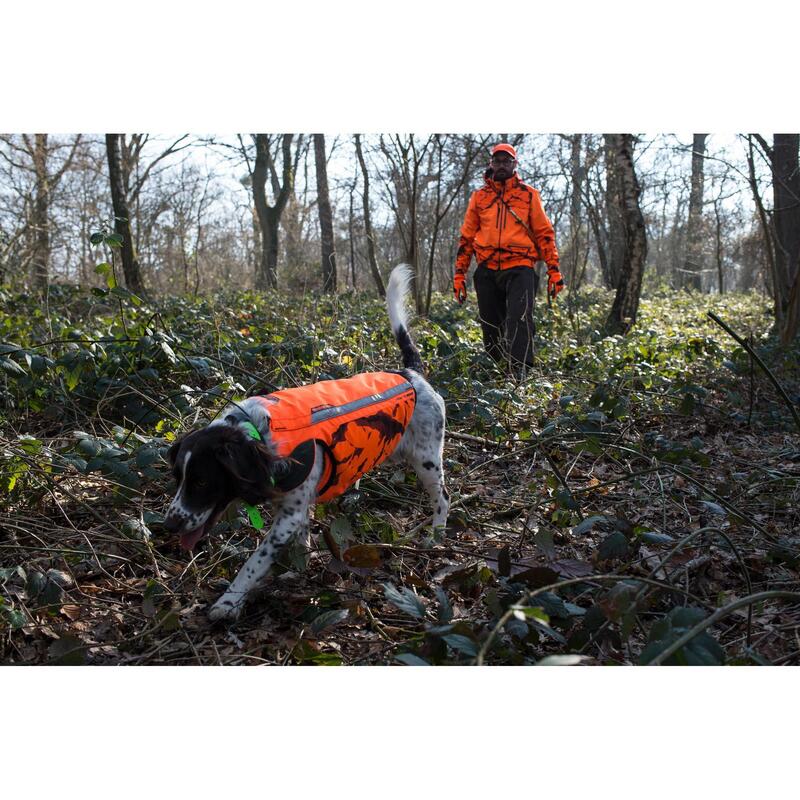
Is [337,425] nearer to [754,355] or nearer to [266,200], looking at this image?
[754,355]

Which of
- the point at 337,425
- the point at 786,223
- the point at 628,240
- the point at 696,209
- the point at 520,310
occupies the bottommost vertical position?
the point at 337,425

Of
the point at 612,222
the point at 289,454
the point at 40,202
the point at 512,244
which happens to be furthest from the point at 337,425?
the point at 612,222

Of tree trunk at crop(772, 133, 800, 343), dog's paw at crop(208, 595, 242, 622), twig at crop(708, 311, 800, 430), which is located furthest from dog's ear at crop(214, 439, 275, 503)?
tree trunk at crop(772, 133, 800, 343)

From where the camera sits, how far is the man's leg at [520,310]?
7.34 m

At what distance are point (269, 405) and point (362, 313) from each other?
7.40 meters

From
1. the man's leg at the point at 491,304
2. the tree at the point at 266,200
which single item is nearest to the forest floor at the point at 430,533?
the man's leg at the point at 491,304

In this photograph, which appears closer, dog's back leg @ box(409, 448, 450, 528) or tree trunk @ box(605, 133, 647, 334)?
dog's back leg @ box(409, 448, 450, 528)

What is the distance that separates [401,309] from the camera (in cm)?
449

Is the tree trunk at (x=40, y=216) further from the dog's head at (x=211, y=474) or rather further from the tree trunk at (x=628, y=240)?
the tree trunk at (x=628, y=240)

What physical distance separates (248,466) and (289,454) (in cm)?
27

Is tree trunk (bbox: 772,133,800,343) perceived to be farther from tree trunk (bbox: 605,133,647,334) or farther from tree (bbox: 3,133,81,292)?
tree (bbox: 3,133,81,292)

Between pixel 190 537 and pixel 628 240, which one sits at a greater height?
pixel 628 240

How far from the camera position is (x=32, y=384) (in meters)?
4.96

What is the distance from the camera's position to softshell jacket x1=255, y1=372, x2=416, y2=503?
3.26 m
